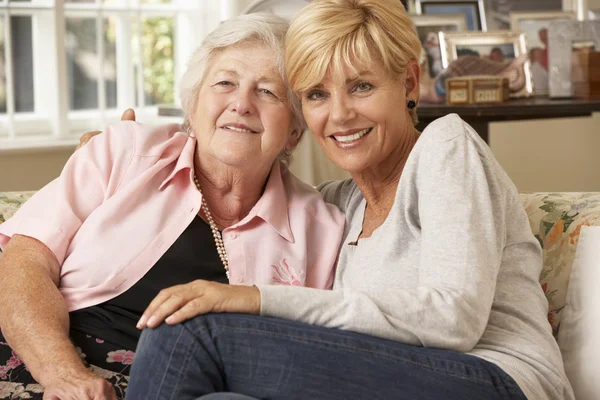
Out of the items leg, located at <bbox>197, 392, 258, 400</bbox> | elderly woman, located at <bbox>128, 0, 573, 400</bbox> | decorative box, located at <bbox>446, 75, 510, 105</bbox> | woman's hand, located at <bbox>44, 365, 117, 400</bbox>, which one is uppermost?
decorative box, located at <bbox>446, 75, 510, 105</bbox>

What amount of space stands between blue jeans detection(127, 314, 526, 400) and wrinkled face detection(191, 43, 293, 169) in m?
0.57

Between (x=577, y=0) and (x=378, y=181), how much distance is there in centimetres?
350

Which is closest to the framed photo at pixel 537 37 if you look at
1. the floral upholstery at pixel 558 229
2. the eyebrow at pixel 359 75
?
the floral upholstery at pixel 558 229

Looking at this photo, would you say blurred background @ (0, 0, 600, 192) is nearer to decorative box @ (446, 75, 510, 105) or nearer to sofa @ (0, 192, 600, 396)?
decorative box @ (446, 75, 510, 105)

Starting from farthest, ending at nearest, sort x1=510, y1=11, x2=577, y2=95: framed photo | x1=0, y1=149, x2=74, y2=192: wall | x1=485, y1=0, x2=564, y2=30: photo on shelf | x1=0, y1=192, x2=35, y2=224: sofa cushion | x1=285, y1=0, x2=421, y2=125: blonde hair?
x1=485, y1=0, x2=564, y2=30: photo on shelf, x1=510, y1=11, x2=577, y2=95: framed photo, x1=0, y1=149, x2=74, y2=192: wall, x1=0, y1=192, x2=35, y2=224: sofa cushion, x1=285, y1=0, x2=421, y2=125: blonde hair

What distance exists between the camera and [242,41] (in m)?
1.82

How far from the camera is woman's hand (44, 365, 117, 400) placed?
1463 mm

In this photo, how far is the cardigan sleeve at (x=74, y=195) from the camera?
5.63 feet

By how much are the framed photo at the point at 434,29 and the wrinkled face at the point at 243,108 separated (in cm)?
178

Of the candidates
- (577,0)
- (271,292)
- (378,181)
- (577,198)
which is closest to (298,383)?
(271,292)

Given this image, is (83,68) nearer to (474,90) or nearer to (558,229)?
(474,90)

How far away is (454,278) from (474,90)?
6.29ft

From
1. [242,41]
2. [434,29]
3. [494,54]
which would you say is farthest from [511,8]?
[242,41]

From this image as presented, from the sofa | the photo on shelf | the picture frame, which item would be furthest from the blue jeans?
the photo on shelf
